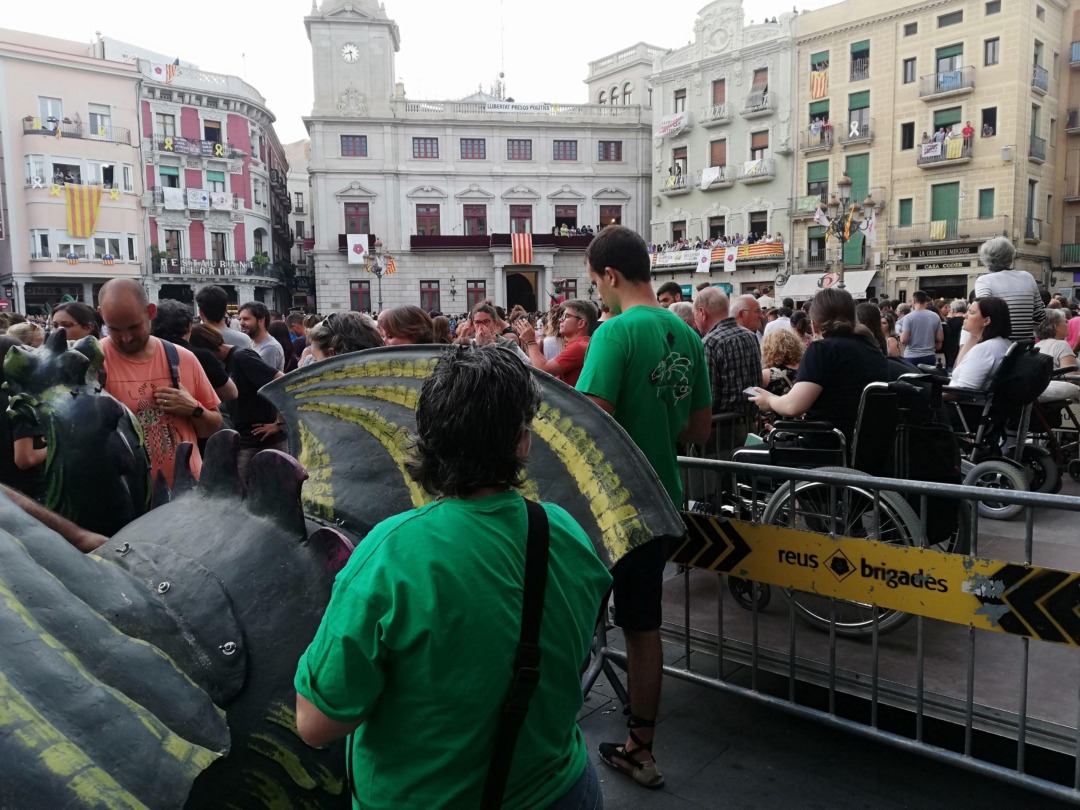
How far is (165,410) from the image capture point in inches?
126

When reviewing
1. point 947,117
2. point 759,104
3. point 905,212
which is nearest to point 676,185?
point 759,104

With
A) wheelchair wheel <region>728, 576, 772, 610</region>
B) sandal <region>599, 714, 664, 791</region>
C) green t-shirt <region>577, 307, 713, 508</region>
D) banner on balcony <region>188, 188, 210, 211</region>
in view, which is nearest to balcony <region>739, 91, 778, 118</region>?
banner on balcony <region>188, 188, 210, 211</region>

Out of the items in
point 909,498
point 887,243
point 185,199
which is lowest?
point 909,498

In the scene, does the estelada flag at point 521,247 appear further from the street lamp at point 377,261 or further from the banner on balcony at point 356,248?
the banner on balcony at point 356,248

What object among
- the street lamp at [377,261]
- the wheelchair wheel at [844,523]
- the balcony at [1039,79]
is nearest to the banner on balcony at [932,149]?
the balcony at [1039,79]

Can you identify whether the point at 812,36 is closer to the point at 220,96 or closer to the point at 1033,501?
the point at 220,96

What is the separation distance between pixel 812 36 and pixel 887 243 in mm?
9667

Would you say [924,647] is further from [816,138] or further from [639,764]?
[816,138]

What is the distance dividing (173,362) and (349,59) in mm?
40897

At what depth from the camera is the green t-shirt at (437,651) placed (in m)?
1.23

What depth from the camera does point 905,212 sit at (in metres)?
32.2

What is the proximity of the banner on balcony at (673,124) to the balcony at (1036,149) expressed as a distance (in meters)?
14.6

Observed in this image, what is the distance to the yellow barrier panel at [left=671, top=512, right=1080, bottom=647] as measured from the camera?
2535 millimetres

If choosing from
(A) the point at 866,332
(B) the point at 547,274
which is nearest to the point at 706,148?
(B) the point at 547,274
